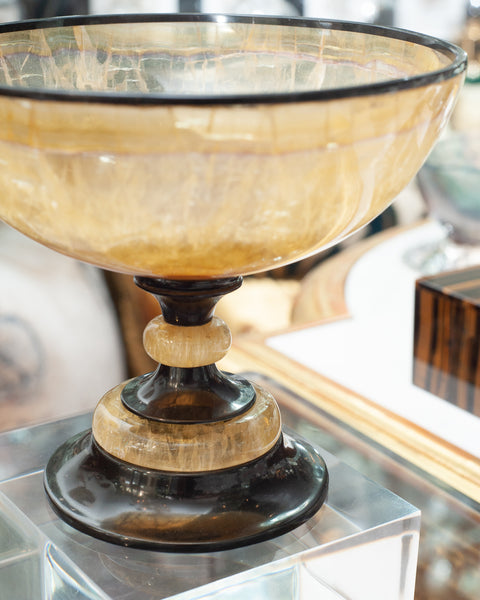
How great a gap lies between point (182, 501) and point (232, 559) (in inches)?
1.2

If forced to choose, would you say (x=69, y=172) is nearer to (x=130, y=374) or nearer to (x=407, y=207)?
(x=130, y=374)

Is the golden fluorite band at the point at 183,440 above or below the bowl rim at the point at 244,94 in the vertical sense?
below

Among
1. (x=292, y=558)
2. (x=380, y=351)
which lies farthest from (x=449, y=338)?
(x=292, y=558)

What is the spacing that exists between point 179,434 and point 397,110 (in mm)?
160

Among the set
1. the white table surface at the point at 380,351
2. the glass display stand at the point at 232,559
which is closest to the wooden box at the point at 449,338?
the white table surface at the point at 380,351

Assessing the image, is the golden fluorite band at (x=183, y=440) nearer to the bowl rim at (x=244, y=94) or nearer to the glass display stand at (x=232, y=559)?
the glass display stand at (x=232, y=559)

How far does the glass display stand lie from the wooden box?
15 centimetres

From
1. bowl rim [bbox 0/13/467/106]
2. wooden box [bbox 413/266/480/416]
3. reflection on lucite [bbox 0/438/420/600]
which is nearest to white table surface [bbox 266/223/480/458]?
wooden box [bbox 413/266/480/416]

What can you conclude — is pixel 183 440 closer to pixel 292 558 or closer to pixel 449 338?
pixel 292 558

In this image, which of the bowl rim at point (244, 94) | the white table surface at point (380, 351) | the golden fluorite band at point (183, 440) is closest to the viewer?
the bowl rim at point (244, 94)

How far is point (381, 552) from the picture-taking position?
36cm

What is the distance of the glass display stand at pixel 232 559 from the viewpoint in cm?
32

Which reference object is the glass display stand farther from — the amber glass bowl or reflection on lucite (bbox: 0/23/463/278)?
reflection on lucite (bbox: 0/23/463/278)

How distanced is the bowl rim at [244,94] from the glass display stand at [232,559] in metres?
0.19
